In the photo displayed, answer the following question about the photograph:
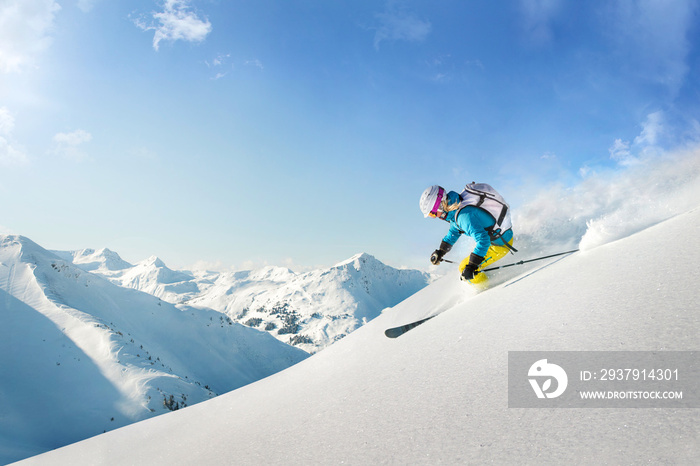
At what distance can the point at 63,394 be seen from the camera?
64.2ft

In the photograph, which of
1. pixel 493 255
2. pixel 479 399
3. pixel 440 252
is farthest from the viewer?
pixel 440 252

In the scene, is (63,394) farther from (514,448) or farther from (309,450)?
(514,448)

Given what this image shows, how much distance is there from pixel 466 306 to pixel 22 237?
54273 mm

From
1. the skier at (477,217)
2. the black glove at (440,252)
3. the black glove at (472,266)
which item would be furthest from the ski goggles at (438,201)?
the black glove at (472,266)

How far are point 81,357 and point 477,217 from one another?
28.9m

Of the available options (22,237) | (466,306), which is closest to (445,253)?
(466,306)

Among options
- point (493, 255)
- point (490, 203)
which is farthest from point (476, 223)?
point (493, 255)

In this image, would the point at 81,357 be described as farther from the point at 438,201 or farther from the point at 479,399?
the point at 479,399

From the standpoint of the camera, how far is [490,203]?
18.6 feet

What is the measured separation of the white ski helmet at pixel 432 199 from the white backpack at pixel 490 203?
1.27 feet

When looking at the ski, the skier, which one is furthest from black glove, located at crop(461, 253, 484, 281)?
the ski

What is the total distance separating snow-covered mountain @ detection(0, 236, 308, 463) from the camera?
58.9 ft

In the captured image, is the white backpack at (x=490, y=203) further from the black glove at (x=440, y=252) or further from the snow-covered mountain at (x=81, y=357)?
the snow-covered mountain at (x=81, y=357)

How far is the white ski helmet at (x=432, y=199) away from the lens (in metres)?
5.91
